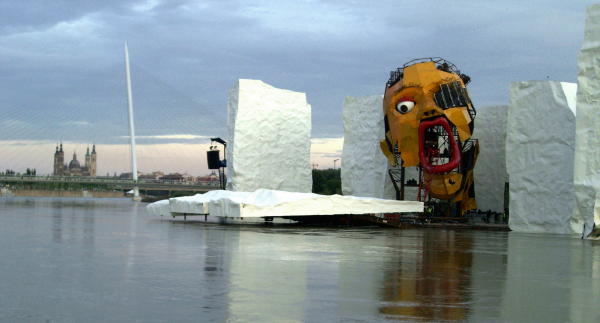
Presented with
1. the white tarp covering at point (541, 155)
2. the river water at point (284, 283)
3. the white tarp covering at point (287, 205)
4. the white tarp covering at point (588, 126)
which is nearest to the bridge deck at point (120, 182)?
the white tarp covering at point (287, 205)

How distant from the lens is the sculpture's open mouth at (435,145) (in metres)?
46.8

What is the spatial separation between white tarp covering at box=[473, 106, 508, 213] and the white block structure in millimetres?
6325

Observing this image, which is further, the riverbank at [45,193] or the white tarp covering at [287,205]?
the riverbank at [45,193]

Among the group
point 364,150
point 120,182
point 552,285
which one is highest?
point 364,150

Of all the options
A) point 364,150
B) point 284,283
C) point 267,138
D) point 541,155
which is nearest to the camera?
point 284,283

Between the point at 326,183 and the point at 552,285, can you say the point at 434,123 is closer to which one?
the point at 552,285

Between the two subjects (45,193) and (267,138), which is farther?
(45,193)

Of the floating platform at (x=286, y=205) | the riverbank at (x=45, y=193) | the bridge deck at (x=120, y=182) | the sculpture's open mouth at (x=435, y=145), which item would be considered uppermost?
the sculpture's open mouth at (x=435, y=145)

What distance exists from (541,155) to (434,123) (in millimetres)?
6731

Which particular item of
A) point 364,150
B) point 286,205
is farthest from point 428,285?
point 364,150

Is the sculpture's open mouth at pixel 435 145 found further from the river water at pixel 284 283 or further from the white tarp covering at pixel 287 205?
the river water at pixel 284 283

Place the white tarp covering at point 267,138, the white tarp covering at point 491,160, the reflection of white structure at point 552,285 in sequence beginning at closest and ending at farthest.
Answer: the reflection of white structure at point 552,285, the white tarp covering at point 491,160, the white tarp covering at point 267,138

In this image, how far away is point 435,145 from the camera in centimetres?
4981

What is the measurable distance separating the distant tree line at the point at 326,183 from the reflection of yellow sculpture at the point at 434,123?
153 ft
